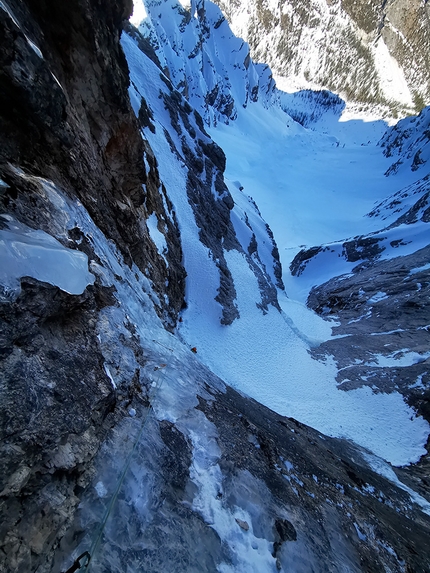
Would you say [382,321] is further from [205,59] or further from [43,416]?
[205,59]

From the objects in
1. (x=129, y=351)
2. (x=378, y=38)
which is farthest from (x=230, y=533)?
(x=378, y=38)

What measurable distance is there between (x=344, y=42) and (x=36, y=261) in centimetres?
21480

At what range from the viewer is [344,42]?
507 feet

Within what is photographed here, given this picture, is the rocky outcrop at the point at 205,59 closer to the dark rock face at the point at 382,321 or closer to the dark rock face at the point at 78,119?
the dark rock face at the point at 78,119

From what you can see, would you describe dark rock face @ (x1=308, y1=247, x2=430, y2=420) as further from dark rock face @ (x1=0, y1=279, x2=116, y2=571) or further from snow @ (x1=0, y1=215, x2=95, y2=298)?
snow @ (x1=0, y1=215, x2=95, y2=298)

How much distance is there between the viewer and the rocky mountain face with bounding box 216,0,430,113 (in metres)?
144

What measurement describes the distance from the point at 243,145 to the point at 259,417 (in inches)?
3395

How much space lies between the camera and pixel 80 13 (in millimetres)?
7781

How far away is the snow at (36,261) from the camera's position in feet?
11.8

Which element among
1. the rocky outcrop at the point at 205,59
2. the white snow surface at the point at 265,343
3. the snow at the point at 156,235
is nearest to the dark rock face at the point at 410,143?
the rocky outcrop at the point at 205,59

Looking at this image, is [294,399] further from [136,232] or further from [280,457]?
[136,232]

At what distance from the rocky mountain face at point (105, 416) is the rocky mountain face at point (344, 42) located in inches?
6930

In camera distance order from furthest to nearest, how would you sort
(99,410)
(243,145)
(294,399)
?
(243,145), (294,399), (99,410)

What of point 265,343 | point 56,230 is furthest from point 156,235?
point 265,343
